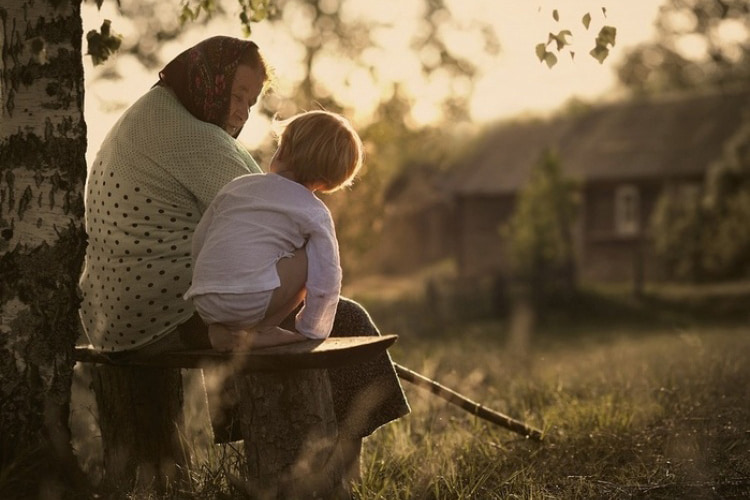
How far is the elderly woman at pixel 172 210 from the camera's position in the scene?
3725mm

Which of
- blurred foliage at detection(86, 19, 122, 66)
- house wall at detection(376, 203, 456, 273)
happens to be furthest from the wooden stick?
house wall at detection(376, 203, 456, 273)

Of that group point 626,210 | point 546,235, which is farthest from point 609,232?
point 546,235

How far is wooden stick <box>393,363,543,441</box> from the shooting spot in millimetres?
4164

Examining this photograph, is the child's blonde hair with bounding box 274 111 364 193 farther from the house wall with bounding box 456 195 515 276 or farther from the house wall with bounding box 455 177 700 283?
the house wall with bounding box 456 195 515 276

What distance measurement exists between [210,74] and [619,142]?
84.9 ft

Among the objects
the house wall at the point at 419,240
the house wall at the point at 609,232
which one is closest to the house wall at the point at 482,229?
the house wall at the point at 609,232

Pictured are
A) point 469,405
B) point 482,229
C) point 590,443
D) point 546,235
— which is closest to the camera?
point 469,405

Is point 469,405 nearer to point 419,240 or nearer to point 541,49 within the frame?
point 541,49

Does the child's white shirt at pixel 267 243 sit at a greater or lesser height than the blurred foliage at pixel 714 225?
greater

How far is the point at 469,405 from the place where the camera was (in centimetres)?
434

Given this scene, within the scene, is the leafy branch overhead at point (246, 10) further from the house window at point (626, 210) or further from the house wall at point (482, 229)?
the house wall at point (482, 229)

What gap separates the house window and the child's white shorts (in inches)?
983

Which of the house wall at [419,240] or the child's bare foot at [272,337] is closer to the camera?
the child's bare foot at [272,337]

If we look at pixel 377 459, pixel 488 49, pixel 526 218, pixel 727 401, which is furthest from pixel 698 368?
pixel 526 218
